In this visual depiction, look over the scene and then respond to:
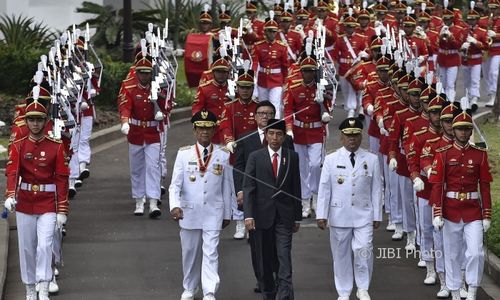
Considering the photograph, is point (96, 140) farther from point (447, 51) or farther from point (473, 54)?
point (473, 54)

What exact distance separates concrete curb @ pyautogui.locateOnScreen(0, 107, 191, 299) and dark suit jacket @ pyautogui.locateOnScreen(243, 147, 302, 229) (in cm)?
266

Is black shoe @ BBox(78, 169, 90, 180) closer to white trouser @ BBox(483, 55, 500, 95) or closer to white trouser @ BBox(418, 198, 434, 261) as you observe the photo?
white trouser @ BBox(418, 198, 434, 261)

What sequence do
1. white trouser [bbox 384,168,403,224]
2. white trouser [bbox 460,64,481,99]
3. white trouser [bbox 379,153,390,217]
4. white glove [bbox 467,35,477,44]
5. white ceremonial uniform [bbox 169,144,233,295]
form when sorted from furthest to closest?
white trouser [bbox 460,64,481,99], white glove [bbox 467,35,477,44], white trouser [bbox 379,153,390,217], white trouser [bbox 384,168,403,224], white ceremonial uniform [bbox 169,144,233,295]

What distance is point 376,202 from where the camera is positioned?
16.7 m

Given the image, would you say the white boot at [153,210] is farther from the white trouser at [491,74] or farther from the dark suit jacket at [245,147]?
the white trouser at [491,74]

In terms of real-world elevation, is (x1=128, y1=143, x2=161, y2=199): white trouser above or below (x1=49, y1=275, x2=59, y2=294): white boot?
above

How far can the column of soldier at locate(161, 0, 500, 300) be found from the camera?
54.0ft

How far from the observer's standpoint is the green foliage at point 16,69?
28188mm

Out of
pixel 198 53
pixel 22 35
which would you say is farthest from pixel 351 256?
pixel 22 35

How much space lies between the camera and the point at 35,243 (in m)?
16.7

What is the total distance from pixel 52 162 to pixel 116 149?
377 inches

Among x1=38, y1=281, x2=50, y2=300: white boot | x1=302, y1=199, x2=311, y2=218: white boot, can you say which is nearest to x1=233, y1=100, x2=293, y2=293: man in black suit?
x1=38, y1=281, x2=50, y2=300: white boot

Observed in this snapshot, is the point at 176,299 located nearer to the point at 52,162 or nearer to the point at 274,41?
the point at 52,162

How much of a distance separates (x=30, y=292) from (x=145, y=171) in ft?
17.0
